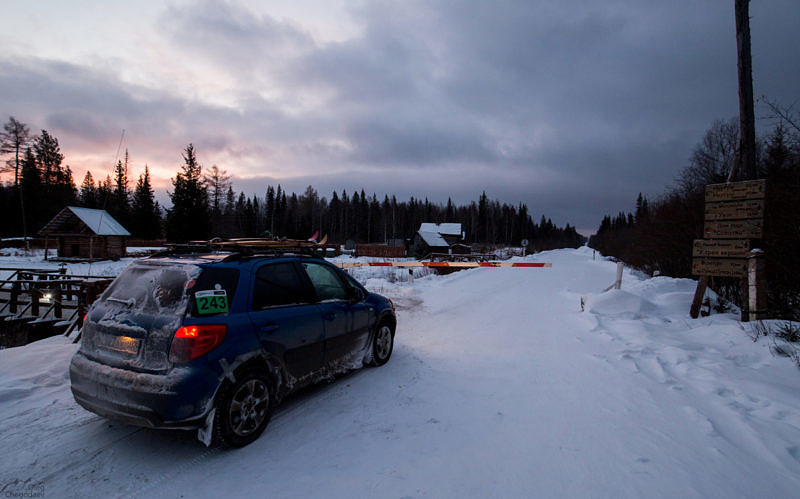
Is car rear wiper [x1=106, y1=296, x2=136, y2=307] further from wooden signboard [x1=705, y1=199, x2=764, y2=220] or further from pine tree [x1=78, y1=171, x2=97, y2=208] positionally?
pine tree [x1=78, y1=171, x2=97, y2=208]

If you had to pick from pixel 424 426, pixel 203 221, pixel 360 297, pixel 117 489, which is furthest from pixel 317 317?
pixel 203 221

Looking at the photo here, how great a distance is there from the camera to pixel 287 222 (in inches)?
3553

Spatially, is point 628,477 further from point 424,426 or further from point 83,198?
point 83,198

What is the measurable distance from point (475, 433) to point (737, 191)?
26.6ft

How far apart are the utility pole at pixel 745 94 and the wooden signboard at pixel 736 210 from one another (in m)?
1.06

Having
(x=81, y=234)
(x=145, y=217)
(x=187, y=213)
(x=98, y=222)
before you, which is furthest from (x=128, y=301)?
(x=145, y=217)

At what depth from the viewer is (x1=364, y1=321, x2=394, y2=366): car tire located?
18.0 feet

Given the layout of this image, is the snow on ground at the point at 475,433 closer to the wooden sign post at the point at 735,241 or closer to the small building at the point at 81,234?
the wooden sign post at the point at 735,241

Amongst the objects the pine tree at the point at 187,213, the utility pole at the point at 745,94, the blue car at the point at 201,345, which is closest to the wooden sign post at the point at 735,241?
the utility pole at the point at 745,94

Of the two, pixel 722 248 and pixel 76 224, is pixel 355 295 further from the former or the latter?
pixel 76 224

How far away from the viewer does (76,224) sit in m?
34.7

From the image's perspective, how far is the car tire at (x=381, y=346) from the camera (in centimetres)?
550

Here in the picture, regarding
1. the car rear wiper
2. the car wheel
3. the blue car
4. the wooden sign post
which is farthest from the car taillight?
the wooden sign post

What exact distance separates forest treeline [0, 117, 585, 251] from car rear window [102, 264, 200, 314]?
8.43 feet
